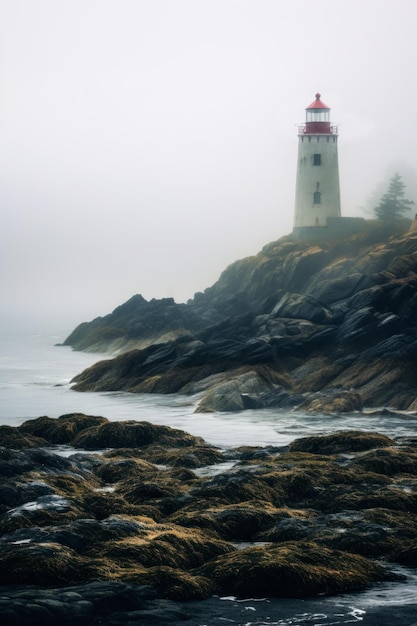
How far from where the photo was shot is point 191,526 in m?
21.8

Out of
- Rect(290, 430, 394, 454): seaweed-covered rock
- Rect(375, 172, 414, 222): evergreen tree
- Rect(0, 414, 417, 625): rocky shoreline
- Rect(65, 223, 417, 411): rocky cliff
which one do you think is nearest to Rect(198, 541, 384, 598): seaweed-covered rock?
Rect(0, 414, 417, 625): rocky shoreline

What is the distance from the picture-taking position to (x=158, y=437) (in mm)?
34594

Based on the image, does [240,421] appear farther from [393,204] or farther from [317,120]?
[393,204]

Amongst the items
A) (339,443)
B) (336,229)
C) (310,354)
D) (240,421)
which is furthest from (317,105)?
(339,443)

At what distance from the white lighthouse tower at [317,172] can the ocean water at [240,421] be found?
23748 millimetres

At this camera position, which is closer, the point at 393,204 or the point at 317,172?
the point at 317,172

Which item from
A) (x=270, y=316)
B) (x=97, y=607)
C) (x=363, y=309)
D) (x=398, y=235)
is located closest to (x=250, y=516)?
(x=97, y=607)

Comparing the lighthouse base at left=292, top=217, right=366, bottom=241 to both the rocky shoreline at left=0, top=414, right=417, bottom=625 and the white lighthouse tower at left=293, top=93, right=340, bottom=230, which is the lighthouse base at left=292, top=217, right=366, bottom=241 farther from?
the rocky shoreline at left=0, top=414, right=417, bottom=625

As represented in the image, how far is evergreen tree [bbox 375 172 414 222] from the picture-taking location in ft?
318

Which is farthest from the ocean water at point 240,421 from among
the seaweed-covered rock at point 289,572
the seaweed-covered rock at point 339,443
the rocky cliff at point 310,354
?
the seaweed-covered rock at point 339,443

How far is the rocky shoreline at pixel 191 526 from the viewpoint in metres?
17.5

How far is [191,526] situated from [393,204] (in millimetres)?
78801

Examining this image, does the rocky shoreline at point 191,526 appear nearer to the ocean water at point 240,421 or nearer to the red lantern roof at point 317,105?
the ocean water at point 240,421

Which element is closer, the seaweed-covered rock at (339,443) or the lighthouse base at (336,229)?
the seaweed-covered rock at (339,443)
